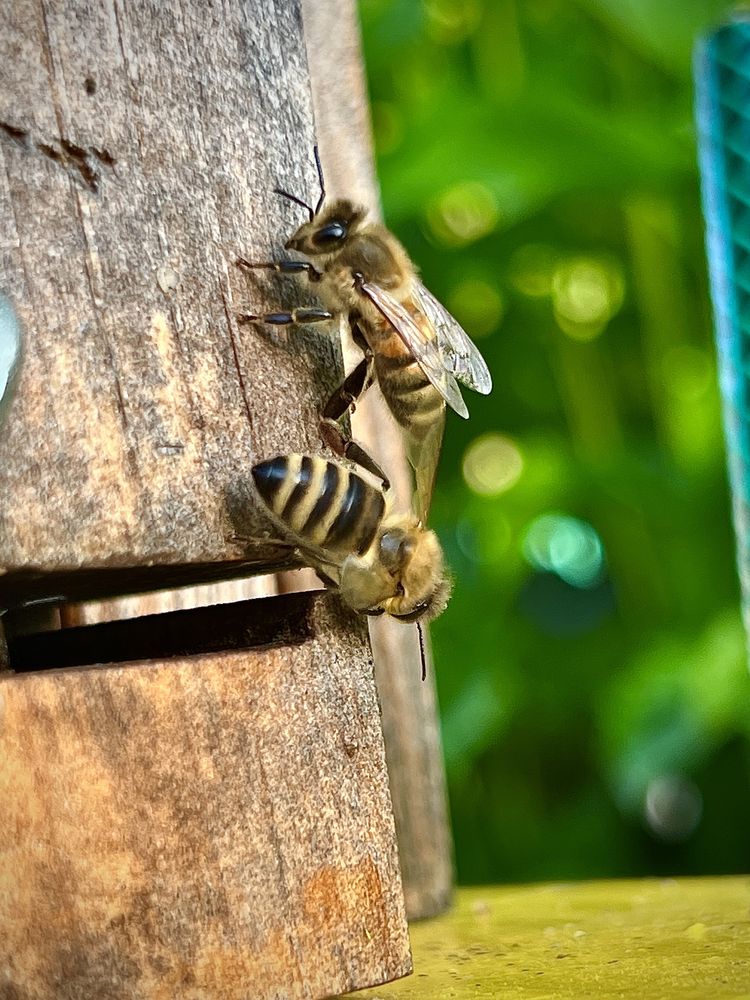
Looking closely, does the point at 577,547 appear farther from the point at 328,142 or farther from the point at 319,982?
the point at 319,982

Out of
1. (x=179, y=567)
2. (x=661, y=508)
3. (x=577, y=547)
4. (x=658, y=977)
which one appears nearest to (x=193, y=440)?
(x=179, y=567)

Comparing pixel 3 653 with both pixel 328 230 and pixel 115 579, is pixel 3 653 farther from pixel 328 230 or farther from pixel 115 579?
pixel 328 230

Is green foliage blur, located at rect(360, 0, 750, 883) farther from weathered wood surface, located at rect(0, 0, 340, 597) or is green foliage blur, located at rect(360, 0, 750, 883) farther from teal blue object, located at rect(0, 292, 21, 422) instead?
teal blue object, located at rect(0, 292, 21, 422)

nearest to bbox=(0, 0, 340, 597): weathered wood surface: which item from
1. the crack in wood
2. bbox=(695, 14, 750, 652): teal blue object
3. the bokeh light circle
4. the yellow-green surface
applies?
the crack in wood

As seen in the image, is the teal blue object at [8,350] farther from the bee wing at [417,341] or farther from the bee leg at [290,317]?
the bee wing at [417,341]

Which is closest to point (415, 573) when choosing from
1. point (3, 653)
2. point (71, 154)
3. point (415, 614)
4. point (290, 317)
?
point (415, 614)
